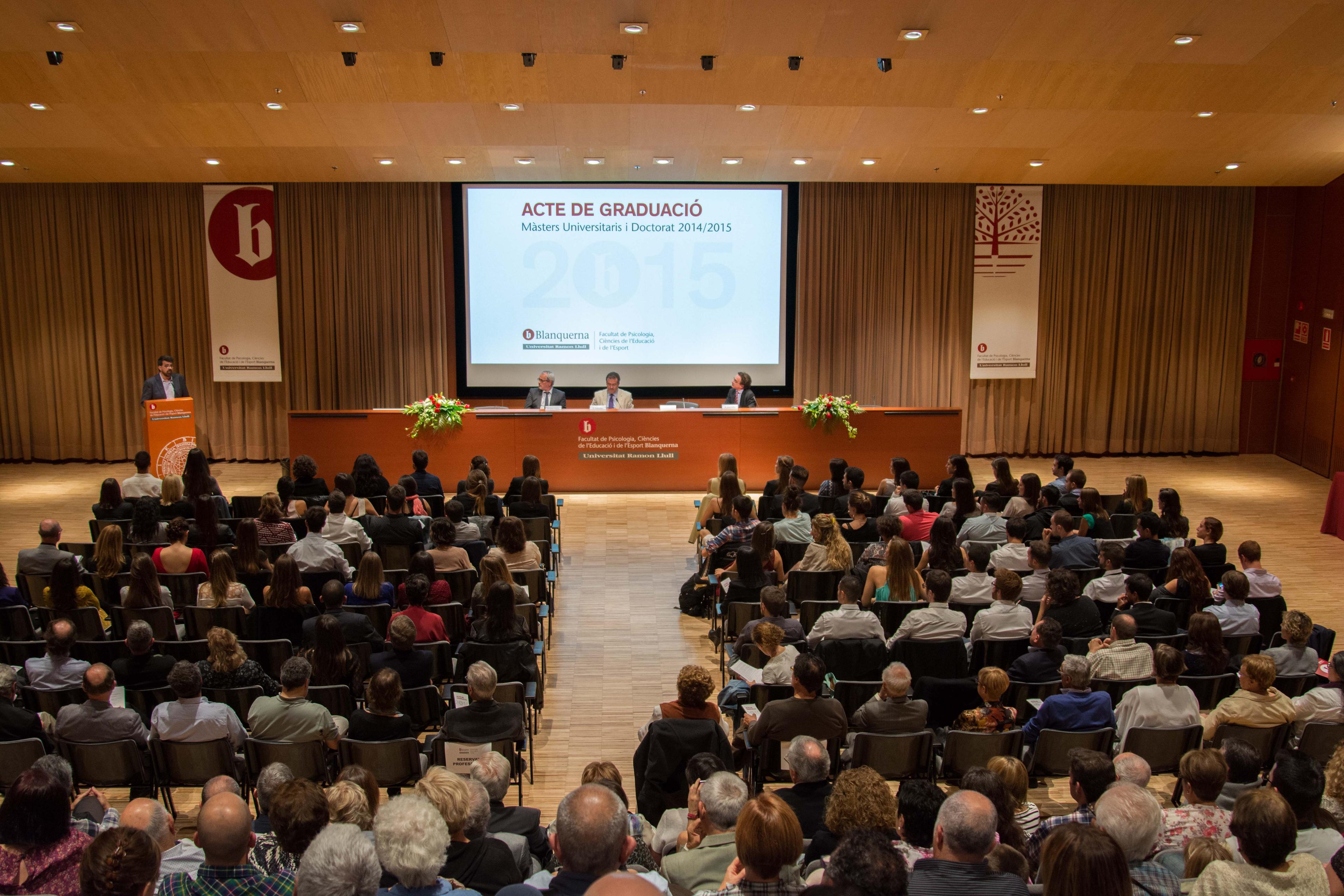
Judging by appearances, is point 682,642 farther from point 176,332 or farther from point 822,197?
point 176,332

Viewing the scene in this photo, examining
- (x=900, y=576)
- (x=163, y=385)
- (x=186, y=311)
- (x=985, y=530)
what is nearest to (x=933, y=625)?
(x=900, y=576)

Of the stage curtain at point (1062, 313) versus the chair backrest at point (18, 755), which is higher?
the stage curtain at point (1062, 313)

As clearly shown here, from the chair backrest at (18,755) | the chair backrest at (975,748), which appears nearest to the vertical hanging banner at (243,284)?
the chair backrest at (18,755)

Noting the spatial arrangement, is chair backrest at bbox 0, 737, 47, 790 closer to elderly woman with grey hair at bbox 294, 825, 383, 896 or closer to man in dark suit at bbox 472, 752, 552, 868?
man in dark suit at bbox 472, 752, 552, 868

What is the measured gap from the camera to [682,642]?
8.02 metres

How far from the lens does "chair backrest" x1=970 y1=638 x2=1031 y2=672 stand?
613 cm

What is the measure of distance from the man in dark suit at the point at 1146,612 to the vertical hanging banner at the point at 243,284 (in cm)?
1125

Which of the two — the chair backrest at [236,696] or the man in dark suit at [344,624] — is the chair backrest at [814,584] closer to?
the man in dark suit at [344,624]

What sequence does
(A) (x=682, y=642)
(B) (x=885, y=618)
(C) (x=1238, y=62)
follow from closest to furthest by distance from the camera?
(B) (x=885, y=618), (A) (x=682, y=642), (C) (x=1238, y=62)

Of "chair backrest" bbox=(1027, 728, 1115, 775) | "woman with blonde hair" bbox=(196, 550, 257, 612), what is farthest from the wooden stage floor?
"woman with blonde hair" bbox=(196, 550, 257, 612)

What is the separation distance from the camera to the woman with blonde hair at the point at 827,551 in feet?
24.0

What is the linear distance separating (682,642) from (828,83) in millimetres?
5766

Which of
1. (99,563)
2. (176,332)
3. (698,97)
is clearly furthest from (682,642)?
(176,332)

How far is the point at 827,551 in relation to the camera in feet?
24.0
